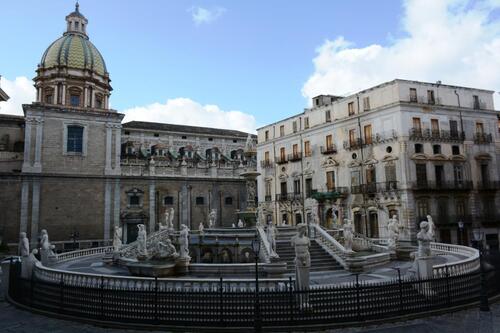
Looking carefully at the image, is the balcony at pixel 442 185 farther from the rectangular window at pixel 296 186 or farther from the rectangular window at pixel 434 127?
the rectangular window at pixel 296 186

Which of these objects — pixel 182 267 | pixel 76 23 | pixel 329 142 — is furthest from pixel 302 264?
pixel 76 23

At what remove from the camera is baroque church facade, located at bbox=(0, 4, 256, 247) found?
109 ft

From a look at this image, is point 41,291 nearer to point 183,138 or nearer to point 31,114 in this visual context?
point 31,114

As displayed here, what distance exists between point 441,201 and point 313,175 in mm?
10880

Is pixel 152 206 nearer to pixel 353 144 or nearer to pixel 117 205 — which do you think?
pixel 117 205

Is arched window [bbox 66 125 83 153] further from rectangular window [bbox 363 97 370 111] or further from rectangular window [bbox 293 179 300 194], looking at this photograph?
rectangular window [bbox 363 97 370 111]

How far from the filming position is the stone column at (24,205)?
106 ft

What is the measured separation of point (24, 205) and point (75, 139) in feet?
23.3

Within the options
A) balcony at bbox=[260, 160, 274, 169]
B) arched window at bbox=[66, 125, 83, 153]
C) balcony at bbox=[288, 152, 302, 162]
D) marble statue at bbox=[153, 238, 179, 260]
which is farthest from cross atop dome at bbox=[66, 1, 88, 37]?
marble statue at bbox=[153, 238, 179, 260]

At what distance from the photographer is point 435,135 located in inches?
1193

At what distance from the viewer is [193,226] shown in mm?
39656

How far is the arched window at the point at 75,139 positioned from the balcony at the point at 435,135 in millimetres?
28290

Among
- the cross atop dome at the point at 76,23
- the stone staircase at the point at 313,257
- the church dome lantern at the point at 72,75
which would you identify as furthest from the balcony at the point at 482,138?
the cross atop dome at the point at 76,23

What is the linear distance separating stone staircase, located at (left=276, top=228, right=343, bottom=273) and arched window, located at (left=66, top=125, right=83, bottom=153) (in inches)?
913
